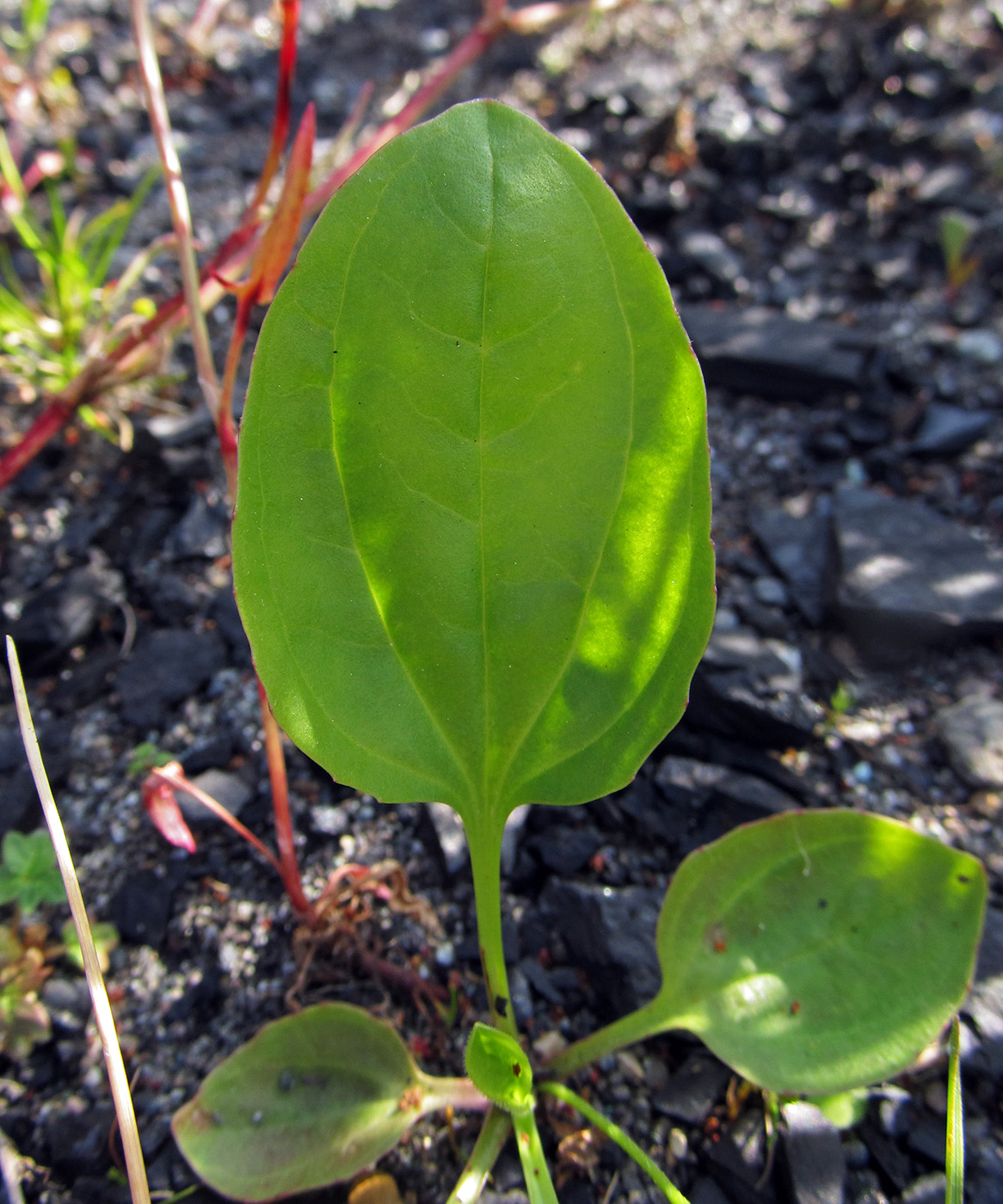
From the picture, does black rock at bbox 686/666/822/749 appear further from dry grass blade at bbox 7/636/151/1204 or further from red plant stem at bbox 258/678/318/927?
dry grass blade at bbox 7/636/151/1204

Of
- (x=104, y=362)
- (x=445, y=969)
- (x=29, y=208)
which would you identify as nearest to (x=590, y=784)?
(x=445, y=969)

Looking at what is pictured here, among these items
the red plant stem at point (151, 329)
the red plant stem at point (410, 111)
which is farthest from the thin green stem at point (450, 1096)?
the red plant stem at point (410, 111)

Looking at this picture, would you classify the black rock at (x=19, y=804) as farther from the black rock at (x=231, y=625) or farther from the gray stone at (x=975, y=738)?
the gray stone at (x=975, y=738)

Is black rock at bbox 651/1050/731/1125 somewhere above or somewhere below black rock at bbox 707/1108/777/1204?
above

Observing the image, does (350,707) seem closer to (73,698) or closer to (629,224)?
(629,224)

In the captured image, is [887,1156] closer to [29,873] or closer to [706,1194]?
[706,1194]

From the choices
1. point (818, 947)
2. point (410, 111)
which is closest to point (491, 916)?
point (818, 947)

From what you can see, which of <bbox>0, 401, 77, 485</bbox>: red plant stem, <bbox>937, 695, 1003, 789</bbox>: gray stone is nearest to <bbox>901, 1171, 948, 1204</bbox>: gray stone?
<bbox>937, 695, 1003, 789</bbox>: gray stone
